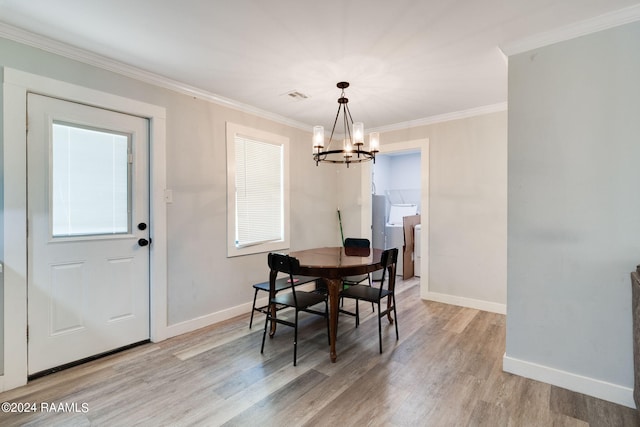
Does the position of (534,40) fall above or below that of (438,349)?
above

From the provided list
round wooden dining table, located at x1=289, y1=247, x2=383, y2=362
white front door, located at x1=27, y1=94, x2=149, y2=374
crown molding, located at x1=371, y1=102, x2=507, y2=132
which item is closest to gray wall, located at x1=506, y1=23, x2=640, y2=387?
round wooden dining table, located at x1=289, y1=247, x2=383, y2=362

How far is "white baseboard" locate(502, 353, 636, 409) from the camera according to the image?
6.16 ft

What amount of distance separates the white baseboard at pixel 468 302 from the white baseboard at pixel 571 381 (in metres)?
1.43

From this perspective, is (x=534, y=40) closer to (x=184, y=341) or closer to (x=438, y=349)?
(x=438, y=349)

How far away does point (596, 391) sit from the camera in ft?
6.40

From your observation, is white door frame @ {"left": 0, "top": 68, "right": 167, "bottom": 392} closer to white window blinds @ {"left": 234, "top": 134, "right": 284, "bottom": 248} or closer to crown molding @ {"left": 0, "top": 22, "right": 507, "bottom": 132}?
crown molding @ {"left": 0, "top": 22, "right": 507, "bottom": 132}

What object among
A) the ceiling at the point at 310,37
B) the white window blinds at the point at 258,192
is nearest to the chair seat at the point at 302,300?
the white window blinds at the point at 258,192

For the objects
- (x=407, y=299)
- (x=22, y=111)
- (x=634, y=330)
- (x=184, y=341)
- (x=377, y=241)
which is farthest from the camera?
(x=377, y=241)

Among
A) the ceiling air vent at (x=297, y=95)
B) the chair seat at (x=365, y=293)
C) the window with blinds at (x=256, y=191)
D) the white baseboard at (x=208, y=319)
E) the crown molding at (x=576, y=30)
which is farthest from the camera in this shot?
the window with blinds at (x=256, y=191)

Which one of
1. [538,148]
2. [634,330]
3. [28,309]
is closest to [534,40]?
[538,148]

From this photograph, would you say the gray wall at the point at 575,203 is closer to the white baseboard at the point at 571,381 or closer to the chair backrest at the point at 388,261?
the white baseboard at the point at 571,381

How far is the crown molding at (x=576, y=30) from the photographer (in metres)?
1.86

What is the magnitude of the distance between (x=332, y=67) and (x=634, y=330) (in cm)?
273

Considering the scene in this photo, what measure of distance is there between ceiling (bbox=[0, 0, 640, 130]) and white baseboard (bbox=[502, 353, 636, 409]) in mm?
2357
